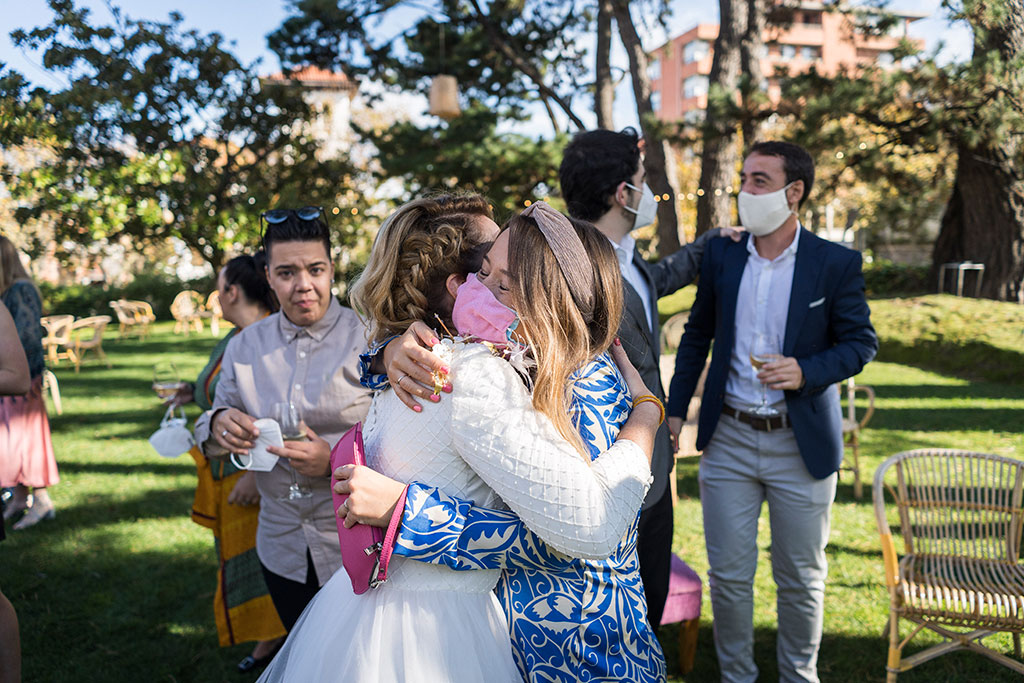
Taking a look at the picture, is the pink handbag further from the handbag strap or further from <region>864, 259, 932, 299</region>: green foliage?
<region>864, 259, 932, 299</region>: green foliage

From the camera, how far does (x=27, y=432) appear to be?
5.66 meters

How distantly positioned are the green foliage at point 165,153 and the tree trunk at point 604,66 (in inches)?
222

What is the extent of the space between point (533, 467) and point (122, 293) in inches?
1274

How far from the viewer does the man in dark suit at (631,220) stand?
2.81m

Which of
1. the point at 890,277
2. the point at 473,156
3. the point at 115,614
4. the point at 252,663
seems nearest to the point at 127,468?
the point at 115,614

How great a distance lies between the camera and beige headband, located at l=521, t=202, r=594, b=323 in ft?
4.96

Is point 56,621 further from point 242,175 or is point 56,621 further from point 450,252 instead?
point 242,175

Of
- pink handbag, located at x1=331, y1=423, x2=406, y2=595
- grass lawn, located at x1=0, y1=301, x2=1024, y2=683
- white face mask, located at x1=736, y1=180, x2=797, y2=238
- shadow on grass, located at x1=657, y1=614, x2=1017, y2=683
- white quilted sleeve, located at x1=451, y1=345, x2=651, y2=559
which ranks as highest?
white face mask, located at x1=736, y1=180, x2=797, y2=238

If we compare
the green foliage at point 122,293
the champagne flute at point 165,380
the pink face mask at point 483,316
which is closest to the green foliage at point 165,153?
the champagne flute at point 165,380

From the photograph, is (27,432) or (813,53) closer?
(27,432)

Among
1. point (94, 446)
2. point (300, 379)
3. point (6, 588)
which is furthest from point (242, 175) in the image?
point (300, 379)

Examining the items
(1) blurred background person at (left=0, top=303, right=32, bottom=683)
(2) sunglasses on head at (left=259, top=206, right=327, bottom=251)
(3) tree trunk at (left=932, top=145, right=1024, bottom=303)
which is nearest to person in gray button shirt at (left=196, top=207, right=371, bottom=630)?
(2) sunglasses on head at (left=259, top=206, right=327, bottom=251)

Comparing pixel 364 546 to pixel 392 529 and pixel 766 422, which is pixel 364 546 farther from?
pixel 766 422

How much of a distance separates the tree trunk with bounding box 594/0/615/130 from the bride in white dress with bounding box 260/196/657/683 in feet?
44.8
